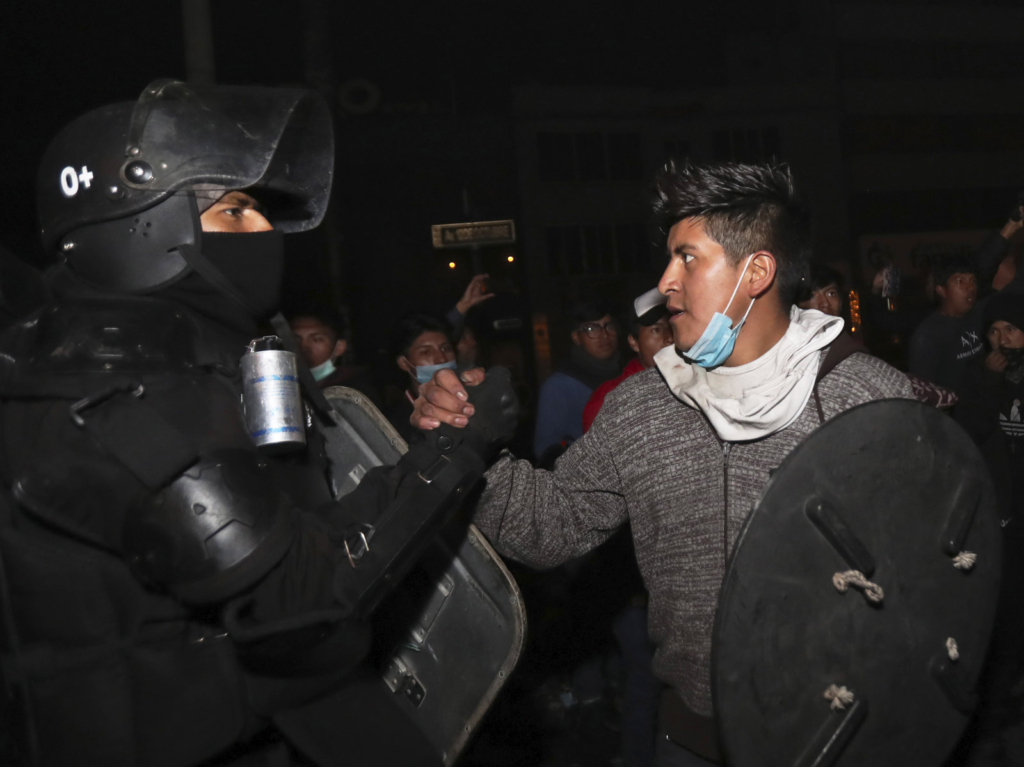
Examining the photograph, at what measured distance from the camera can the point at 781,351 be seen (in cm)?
202

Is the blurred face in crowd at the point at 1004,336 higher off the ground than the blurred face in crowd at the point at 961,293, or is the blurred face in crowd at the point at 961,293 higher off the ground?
the blurred face in crowd at the point at 961,293

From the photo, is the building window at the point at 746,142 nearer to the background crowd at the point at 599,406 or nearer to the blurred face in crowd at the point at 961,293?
the background crowd at the point at 599,406

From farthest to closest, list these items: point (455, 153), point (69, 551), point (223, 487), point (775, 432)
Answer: point (455, 153), point (775, 432), point (69, 551), point (223, 487)

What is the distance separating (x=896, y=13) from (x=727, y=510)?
99.3 feet

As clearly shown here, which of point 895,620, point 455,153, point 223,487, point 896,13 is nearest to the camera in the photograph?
point 223,487

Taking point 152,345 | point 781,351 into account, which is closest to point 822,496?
point 781,351

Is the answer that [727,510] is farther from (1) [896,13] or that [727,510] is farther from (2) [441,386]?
(1) [896,13]

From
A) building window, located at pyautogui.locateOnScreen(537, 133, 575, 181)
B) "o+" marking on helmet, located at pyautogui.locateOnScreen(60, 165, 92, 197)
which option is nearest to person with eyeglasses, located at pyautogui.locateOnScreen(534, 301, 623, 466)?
"o+" marking on helmet, located at pyautogui.locateOnScreen(60, 165, 92, 197)

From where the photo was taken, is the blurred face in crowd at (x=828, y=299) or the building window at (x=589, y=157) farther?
the building window at (x=589, y=157)

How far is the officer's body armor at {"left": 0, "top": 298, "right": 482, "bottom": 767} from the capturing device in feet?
4.98

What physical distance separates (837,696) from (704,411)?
68cm

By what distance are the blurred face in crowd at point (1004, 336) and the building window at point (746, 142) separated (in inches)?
890

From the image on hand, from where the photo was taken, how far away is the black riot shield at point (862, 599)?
Answer: 5.33ft

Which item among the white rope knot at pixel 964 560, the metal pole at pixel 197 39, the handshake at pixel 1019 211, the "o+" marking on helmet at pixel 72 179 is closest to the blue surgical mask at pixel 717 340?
the white rope knot at pixel 964 560
